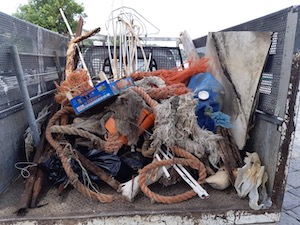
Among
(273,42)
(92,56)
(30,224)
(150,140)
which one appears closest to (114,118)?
(150,140)

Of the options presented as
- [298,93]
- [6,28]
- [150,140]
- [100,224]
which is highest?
[6,28]

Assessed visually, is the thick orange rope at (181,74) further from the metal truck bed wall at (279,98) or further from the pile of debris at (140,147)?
the metal truck bed wall at (279,98)

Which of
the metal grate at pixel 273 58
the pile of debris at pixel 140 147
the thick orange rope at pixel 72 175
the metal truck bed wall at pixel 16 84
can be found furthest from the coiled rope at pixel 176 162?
the metal truck bed wall at pixel 16 84

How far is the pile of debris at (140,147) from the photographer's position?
5.05ft

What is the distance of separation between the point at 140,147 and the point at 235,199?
2.35ft

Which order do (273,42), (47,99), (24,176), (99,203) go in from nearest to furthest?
(99,203)
(273,42)
(24,176)
(47,99)

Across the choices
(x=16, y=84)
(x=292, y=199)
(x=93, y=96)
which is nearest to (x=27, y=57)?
(x=16, y=84)

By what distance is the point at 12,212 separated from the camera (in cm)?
A: 133

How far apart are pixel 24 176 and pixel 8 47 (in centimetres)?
88

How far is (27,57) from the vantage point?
6.92 feet

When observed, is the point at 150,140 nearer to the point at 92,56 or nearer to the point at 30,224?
the point at 30,224

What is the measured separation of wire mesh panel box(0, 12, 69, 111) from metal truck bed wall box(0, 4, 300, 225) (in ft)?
1.52

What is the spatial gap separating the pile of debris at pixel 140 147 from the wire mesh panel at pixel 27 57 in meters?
0.35

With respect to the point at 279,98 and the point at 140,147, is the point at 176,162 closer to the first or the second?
the point at 140,147
